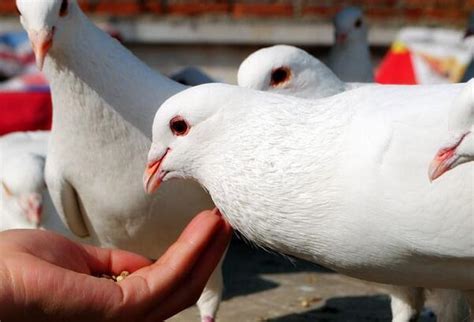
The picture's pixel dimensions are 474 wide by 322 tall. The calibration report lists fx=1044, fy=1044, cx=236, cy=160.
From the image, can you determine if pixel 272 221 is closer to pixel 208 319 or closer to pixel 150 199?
pixel 150 199

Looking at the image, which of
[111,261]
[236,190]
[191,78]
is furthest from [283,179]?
[191,78]

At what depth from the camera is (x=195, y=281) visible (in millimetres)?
3092

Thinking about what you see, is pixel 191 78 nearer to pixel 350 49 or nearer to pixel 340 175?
pixel 350 49

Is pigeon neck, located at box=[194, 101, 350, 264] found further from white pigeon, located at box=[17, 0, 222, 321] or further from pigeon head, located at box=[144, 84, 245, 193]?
white pigeon, located at box=[17, 0, 222, 321]

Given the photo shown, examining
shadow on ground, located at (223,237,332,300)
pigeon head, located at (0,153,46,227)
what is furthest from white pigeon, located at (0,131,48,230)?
shadow on ground, located at (223,237,332,300)

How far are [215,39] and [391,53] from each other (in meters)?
1.36

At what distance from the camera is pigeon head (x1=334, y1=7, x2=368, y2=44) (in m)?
6.14

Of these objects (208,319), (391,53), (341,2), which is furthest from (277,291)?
(341,2)

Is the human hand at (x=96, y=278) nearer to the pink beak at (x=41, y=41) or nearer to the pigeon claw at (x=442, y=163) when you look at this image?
the pink beak at (x=41, y=41)

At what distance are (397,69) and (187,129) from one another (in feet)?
15.7

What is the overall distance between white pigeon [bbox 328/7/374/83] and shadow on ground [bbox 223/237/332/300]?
3.67 feet

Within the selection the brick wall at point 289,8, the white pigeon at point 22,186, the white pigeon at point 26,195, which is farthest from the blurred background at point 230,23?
the white pigeon at point 26,195

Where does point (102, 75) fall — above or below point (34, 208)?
above

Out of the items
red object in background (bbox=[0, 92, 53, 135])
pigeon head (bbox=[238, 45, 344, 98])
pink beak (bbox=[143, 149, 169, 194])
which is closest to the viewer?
pink beak (bbox=[143, 149, 169, 194])
